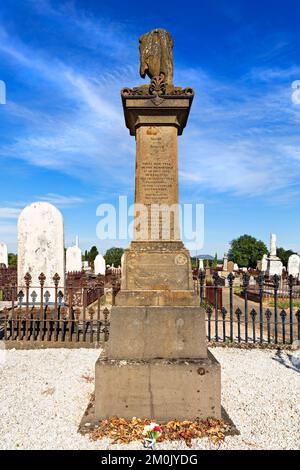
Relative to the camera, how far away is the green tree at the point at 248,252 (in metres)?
66.5

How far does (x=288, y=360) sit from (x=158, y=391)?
3660mm

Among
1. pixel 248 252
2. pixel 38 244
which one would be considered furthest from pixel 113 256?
pixel 38 244

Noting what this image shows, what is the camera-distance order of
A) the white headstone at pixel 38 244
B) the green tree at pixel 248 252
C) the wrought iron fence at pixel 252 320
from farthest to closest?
the green tree at pixel 248 252, the white headstone at pixel 38 244, the wrought iron fence at pixel 252 320

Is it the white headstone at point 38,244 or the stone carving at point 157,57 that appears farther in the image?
the white headstone at point 38,244

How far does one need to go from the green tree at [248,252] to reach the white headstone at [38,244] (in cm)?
6327

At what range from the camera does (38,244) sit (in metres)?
7.39

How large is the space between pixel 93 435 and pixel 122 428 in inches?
11.2

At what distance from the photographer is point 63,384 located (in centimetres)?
441

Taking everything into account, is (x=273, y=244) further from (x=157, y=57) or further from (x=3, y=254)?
(x=157, y=57)

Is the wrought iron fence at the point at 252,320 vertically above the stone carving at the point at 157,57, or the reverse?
the stone carving at the point at 157,57

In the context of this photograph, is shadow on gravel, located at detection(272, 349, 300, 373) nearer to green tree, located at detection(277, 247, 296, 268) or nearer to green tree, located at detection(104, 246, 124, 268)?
green tree, located at detection(104, 246, 124, 268)

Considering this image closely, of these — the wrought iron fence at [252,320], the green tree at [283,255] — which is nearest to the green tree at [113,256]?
the green tree at [283,255]

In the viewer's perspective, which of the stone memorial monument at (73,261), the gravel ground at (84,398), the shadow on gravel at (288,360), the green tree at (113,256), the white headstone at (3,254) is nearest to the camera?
the gravel ground at (84,398)

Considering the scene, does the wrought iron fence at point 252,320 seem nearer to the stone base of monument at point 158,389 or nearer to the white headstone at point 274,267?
the stone base of monument at point 158,389
